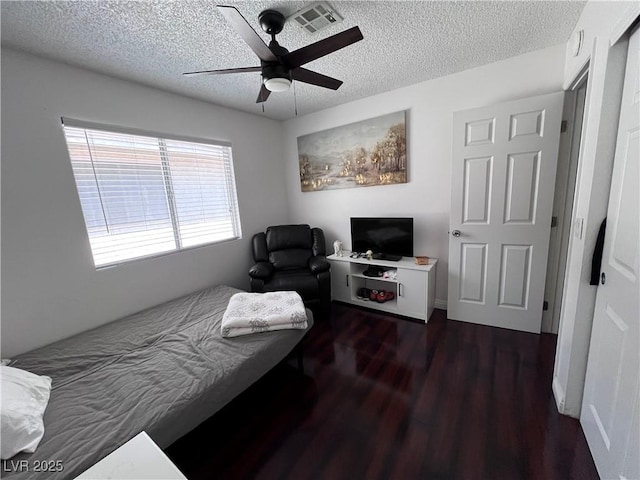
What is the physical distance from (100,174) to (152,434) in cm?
208

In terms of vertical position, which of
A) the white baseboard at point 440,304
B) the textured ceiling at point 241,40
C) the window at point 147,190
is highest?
the textured ceiling at point 241,40

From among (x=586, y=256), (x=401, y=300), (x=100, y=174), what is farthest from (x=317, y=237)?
(x=586, y=256)

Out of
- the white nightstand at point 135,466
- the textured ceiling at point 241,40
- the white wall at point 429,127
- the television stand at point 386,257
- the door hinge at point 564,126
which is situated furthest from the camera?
the television stand at point 386,257

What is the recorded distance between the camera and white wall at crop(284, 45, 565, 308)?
7.34 feet

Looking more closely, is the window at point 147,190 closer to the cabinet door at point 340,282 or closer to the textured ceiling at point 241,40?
the textured ceiling at point 241,40

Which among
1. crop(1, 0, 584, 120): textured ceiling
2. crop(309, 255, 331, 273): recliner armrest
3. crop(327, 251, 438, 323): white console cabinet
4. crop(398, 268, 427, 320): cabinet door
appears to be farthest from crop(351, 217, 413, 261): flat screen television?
crop(1, 0, 584, 120): textured ceiling

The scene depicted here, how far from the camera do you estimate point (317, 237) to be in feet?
11.3

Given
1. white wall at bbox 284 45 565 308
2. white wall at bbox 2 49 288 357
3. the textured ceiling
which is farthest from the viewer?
white wall at bbox 284 45 565 308

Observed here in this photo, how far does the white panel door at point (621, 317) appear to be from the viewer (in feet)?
3.26

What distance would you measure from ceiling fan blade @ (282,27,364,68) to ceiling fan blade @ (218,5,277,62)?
4.2 inches

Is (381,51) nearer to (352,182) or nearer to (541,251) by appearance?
(352,182)

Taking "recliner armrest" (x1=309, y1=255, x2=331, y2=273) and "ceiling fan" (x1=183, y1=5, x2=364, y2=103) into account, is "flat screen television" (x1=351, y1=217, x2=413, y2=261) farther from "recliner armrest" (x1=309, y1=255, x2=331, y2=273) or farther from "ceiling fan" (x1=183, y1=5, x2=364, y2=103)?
"ceiling fan" (x1=183, y1=5, x2=364, y2=103)

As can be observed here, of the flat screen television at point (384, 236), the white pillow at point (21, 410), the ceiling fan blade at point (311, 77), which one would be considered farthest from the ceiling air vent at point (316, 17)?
the white pillow at point (21, 410)

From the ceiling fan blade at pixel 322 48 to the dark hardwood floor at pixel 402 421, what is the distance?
2.21 meters
